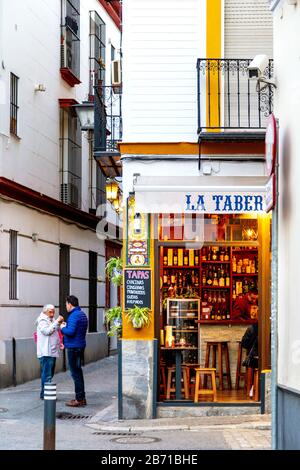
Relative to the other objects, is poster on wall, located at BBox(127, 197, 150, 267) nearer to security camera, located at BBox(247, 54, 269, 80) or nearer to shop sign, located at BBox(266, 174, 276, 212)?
security camera, located at BBox(247, 54, 269, 80)

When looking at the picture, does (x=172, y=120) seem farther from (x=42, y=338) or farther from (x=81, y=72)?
(x=81, y=72)

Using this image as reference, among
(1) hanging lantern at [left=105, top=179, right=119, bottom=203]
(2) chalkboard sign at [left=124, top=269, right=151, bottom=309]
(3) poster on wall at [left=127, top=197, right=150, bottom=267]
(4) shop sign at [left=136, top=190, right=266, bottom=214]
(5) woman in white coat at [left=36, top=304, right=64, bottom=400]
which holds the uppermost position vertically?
(1) hanging lantern at [left=105, top=179, right=119, bottom=203]

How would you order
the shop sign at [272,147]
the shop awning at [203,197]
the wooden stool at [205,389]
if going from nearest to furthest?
the shop sign at [272,147], the shop awning at [203,197], the wooden stool at [205,389]

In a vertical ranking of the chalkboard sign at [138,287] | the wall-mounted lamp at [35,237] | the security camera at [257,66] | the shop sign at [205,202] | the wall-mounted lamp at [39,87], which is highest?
the wall-mounted lamp at [39,87]

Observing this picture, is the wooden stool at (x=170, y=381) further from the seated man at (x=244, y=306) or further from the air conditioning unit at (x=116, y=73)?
the air conditioning unit at (x=116, y=73)

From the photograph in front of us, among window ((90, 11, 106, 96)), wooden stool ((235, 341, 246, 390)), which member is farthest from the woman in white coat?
window ((90, 11, 106, 96))

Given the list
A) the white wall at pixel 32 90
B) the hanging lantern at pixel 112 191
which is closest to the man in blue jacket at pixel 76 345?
the white wall at pixel 32 90

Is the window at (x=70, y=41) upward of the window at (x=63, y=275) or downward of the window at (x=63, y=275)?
upward

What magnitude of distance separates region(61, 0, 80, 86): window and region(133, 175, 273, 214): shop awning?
37.3 ft

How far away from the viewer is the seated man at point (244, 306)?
16.5m

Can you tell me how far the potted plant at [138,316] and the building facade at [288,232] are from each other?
199 inches

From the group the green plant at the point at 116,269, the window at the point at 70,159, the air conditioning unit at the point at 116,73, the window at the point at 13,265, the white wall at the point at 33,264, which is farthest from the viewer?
the window at the point at 70,159

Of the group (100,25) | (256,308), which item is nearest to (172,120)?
(256,308)

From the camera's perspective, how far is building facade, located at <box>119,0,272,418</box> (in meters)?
15.1
